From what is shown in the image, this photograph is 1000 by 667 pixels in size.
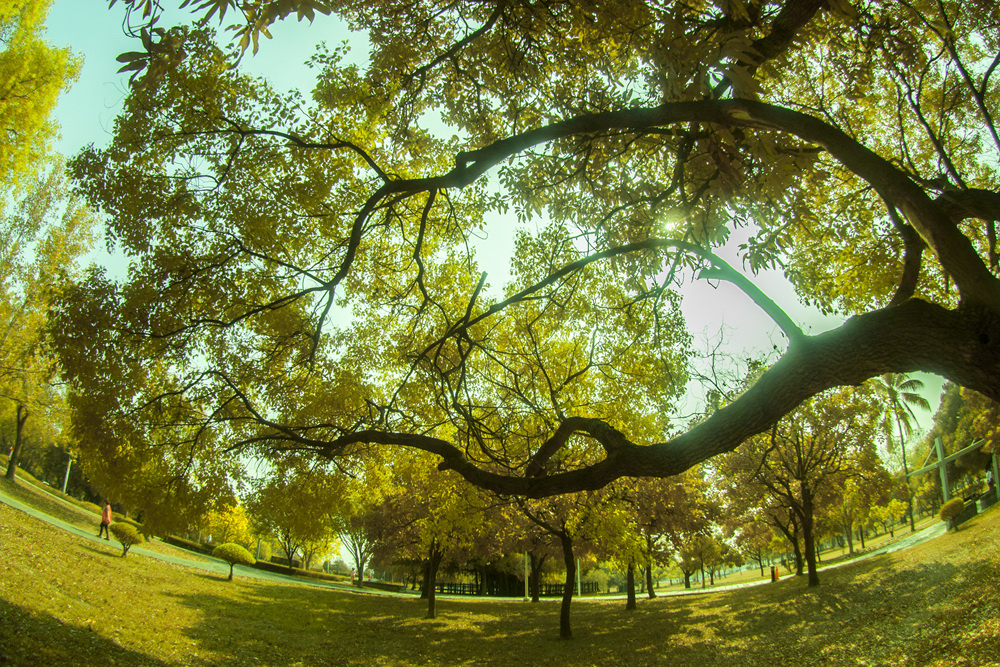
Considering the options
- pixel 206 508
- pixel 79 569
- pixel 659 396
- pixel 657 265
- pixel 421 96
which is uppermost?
pixel 421 96

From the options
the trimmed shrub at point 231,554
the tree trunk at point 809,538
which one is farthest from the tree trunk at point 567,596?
the trimmed shrub at point 231,554

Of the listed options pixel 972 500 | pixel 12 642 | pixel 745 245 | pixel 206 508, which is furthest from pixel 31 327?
pixel 972 500

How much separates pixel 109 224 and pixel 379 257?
441cm

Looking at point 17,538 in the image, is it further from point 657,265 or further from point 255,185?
point 657,265

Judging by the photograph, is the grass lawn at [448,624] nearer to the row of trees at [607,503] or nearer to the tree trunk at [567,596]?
the tree trunk at [567,596]

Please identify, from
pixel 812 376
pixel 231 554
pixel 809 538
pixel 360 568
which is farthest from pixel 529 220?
pixel 360 568

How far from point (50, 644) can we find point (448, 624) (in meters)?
13.6

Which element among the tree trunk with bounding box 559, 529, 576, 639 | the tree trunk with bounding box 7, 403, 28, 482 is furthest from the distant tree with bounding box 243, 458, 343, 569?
→ the tree trunk with bounding box 7, 403, 28, 482

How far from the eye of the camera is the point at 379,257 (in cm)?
1003

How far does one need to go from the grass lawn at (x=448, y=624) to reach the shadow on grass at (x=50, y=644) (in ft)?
0.10

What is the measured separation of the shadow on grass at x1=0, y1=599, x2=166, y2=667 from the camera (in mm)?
5938

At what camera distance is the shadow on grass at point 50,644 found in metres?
5.94

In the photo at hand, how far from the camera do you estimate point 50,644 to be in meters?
6.50

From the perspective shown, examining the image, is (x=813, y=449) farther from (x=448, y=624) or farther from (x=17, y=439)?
A: (x=17, y=439)
